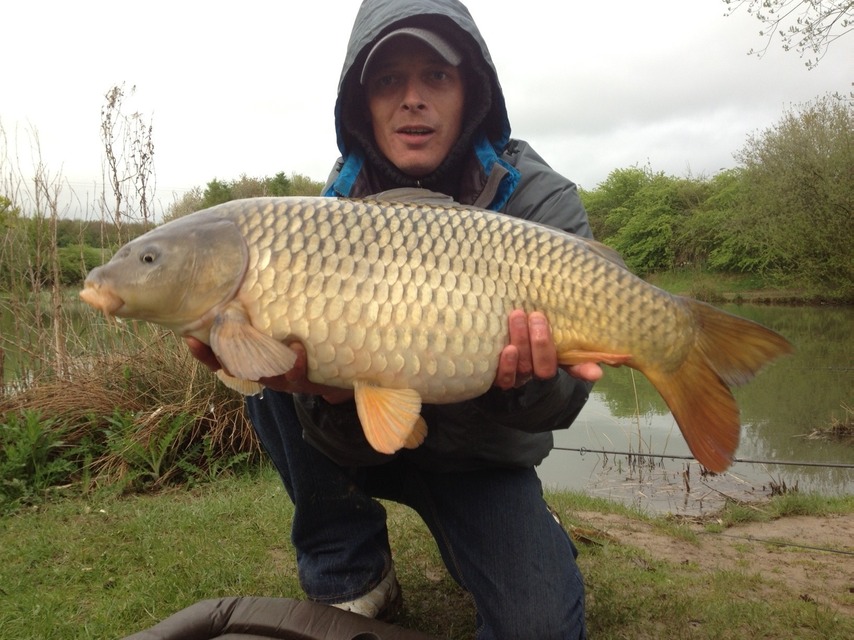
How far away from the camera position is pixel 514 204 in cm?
161

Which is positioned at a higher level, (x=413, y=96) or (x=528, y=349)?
(x=413, y=96)

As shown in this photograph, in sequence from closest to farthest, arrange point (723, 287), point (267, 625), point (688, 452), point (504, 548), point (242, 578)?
point (267, 625) < point (504, 548) < point (242, 578) < point (688, 452) < point (723, 287)

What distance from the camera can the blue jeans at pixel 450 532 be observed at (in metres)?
1.43

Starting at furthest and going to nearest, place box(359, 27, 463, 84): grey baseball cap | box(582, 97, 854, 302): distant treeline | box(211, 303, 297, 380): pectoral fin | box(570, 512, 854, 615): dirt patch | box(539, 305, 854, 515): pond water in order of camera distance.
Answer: box(582, 97, 854, 302): distant treeline
box(539, 305, 854, 515): pond water
box(570, 512, 854, 615): dirt patch
box(359, 27, 463, 84): grey baseball cap
box(211, 303, 297, 380): pectoral fin

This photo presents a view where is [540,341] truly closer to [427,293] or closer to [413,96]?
[427,293]

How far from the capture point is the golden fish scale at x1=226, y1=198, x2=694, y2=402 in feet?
3.56

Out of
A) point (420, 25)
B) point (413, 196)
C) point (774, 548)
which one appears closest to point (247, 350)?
point (413, 196)

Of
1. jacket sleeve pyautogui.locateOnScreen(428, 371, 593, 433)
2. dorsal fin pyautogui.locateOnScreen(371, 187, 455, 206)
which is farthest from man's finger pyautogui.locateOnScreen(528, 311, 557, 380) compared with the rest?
dorsal fin pyautogui.locateOnScreen(371, 187, 455, 206)

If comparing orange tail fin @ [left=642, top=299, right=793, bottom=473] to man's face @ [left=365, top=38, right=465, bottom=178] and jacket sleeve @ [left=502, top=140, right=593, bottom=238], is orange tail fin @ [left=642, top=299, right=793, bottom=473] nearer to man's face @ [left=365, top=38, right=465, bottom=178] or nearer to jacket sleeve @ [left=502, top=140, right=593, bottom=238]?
jacket sleeve @ [left=502, top=140, right=593, bottom=238]

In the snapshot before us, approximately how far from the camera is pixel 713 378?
1.20 metres

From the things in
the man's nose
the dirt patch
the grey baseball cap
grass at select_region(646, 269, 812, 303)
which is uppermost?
grass at select_region(646, 269, 812, 303)

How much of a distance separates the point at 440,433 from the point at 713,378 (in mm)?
582

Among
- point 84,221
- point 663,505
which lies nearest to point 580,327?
point 663,505

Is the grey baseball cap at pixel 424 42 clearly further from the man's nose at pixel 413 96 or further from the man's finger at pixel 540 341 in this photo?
the man's finger at pixel 540 341
